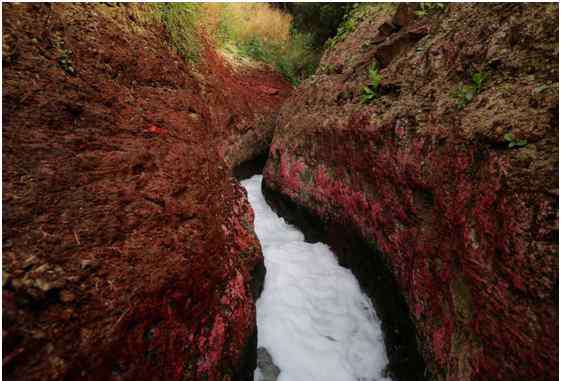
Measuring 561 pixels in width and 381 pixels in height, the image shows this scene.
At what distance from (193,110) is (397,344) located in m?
3.13

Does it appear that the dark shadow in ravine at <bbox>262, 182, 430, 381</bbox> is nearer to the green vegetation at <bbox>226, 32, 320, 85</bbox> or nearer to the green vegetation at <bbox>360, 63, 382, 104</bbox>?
the green vegetation at <bbox>360, 63, 382, 104</bbox>

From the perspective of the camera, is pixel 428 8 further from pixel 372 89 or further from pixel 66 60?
pixel 66 60

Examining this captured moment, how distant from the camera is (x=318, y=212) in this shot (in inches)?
156

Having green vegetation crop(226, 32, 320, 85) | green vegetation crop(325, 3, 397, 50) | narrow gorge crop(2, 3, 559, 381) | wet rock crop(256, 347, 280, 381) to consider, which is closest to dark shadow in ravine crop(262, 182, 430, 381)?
narrow gorge crop(2, 3, 559, 381)

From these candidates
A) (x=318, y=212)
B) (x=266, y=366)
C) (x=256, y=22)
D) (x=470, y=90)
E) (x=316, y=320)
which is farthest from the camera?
(x=256, y=22)

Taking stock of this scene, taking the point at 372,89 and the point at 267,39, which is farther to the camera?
the point at 267,39

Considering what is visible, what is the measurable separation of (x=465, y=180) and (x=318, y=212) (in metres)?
2.22

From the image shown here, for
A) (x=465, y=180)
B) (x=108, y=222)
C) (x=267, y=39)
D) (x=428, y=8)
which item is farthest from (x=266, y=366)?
(x=267, y=39)

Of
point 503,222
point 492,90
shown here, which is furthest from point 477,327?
point 492,90

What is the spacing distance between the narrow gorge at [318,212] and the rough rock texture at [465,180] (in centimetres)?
1

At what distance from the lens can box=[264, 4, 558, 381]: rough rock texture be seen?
142 cm

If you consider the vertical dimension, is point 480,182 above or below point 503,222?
above

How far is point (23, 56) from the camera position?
68.5 inches

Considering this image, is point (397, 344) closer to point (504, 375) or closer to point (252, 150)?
point (504, 375)
